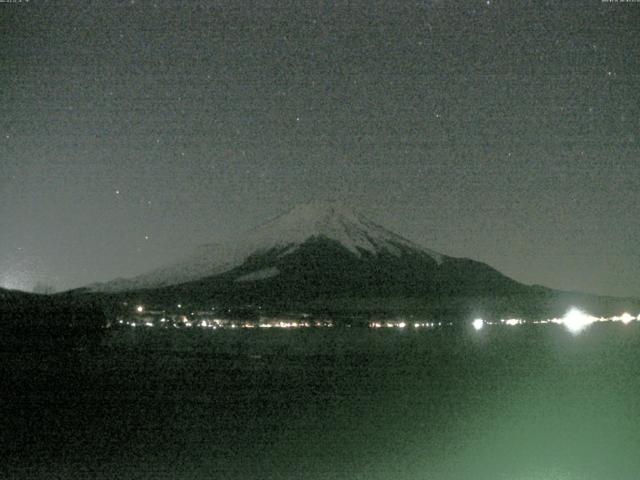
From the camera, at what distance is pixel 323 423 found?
18.4 metres

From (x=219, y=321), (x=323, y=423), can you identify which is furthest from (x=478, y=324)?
(x=323, y=423)

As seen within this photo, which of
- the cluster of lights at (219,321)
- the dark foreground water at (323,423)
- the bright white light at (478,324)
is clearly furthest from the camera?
the cluster of lights at (219,321)

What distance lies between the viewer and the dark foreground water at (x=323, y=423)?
13.4m

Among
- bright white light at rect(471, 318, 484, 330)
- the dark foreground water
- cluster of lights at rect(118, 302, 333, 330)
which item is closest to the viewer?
the dark foreground water

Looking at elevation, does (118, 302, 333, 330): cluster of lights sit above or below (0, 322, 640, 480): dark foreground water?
above

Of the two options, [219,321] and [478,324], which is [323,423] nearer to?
[478,324]

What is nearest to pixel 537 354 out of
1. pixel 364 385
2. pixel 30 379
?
pixel 364 385

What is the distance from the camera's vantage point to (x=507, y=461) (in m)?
13.7

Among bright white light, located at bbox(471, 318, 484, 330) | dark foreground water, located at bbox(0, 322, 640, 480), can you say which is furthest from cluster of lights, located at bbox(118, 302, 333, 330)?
dark foreground water, located at bbox(0, 322, 640, 480)

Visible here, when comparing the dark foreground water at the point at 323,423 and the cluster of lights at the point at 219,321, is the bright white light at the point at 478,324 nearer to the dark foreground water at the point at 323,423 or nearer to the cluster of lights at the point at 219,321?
the cluster of lights at the point at 219,321

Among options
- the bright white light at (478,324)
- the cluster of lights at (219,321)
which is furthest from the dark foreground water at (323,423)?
the cluster of lights at (219,321)

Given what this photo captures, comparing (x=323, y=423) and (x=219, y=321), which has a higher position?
(x=219, y=321)

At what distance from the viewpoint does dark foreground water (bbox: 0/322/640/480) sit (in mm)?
13438

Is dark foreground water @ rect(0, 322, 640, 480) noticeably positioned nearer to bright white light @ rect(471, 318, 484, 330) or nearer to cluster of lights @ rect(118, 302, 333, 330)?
bright white light @ rect(471, 318, 484, 330)
